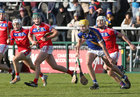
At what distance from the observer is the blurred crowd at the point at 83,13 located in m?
18.8

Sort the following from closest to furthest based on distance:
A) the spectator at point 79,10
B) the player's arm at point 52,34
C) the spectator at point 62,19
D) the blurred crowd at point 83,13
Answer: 1. the player's arm at point 52,34
2. the blurred crowd at point 83,13
3. the spectator at point 79,10
4. the spectator at point 62,19

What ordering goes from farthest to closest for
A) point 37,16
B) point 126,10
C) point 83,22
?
point 126,10 < point 37,16 < point 83,22

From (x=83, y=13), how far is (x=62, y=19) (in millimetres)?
1106

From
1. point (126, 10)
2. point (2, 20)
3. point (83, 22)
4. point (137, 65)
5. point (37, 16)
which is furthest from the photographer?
point (126, 10)

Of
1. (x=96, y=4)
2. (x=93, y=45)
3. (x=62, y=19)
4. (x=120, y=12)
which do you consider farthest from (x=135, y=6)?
(x=93, y=45)

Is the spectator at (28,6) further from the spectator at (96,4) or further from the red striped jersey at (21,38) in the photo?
the red striped jersey at (21,38)

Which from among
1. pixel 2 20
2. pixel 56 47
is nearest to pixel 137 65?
pixel 56 47

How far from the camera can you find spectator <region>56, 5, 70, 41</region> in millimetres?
19531

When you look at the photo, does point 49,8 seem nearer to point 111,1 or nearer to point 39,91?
point 111,1

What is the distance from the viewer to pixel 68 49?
1892cm

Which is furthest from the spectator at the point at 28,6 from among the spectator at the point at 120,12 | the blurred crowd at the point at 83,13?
the spectator at the point at 120,12

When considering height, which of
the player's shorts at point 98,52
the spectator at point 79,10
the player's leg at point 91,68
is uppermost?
the spectator at point 79,10

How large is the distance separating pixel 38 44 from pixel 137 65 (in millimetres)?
6556

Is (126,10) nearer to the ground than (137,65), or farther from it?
farther from it
